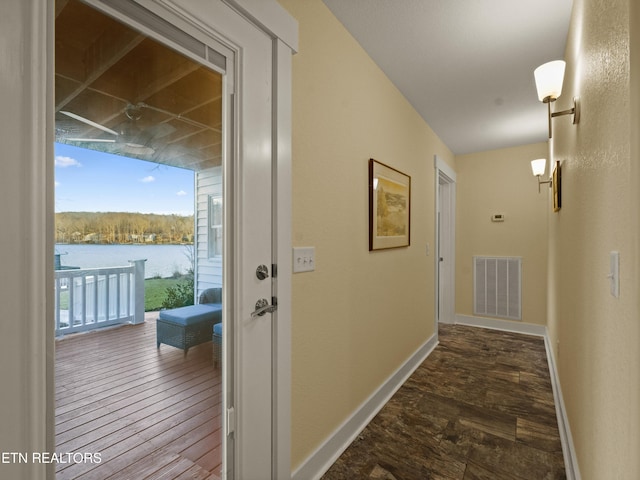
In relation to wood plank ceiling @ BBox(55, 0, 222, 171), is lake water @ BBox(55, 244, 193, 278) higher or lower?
lower

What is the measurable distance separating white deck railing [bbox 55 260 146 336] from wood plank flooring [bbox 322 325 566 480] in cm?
135

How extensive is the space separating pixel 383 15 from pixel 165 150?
A: 150cm

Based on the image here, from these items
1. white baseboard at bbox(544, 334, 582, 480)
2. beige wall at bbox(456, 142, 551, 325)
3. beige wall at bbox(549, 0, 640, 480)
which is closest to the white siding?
beige wall at bbox(549, 0, 640, 480)

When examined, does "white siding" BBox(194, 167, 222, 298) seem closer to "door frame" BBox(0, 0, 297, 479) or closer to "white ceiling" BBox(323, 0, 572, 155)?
"door frame" BBox(0, 0, 297, 479)

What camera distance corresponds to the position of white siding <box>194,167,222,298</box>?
1147 mm

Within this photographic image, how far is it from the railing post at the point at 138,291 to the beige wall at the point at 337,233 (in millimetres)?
668

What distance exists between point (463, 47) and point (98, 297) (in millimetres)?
2443

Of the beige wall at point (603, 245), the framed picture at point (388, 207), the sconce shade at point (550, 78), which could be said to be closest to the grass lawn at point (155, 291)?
the beige wall at point (603, 245)

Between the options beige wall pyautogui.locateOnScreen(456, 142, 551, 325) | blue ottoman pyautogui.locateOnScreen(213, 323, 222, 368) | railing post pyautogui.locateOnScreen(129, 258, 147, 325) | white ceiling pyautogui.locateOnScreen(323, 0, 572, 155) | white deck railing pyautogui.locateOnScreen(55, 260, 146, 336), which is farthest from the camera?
beige wall pyautogui.locateOnScreen(456, 142, 551, 325)

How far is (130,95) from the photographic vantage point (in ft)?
3.08

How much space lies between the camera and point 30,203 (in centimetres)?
71

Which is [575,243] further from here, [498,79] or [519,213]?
[519,213]

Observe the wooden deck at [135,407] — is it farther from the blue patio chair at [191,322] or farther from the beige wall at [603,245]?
the beige wall at [603,245]

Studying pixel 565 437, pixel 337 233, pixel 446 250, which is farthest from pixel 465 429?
pixel 446 250
